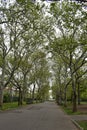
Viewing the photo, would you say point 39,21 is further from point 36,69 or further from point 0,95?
point 36,69

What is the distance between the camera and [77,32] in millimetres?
31844

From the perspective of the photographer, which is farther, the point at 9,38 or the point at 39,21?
the point at 9,38

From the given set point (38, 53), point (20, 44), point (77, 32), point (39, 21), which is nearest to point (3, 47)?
point (20, 44)

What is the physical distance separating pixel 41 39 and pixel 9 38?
176 inches

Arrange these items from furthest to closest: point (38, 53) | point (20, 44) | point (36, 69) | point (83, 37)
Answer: point (36, 69)
point (38, 53)
point (20, 44)
point (83, 37)

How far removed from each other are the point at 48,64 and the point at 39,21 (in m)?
37.7

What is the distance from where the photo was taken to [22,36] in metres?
35.8

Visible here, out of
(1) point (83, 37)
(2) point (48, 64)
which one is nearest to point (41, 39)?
(1) point (83, 37)

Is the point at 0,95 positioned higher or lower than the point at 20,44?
lower

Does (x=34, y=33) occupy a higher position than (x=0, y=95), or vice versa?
(x=34, y=33)

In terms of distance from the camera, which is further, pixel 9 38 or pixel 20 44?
pixel 20 44

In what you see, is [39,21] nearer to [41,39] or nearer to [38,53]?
[41,39]

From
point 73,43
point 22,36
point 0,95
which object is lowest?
point 0,95

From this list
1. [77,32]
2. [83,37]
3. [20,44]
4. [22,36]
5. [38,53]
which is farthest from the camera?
[38,53]
